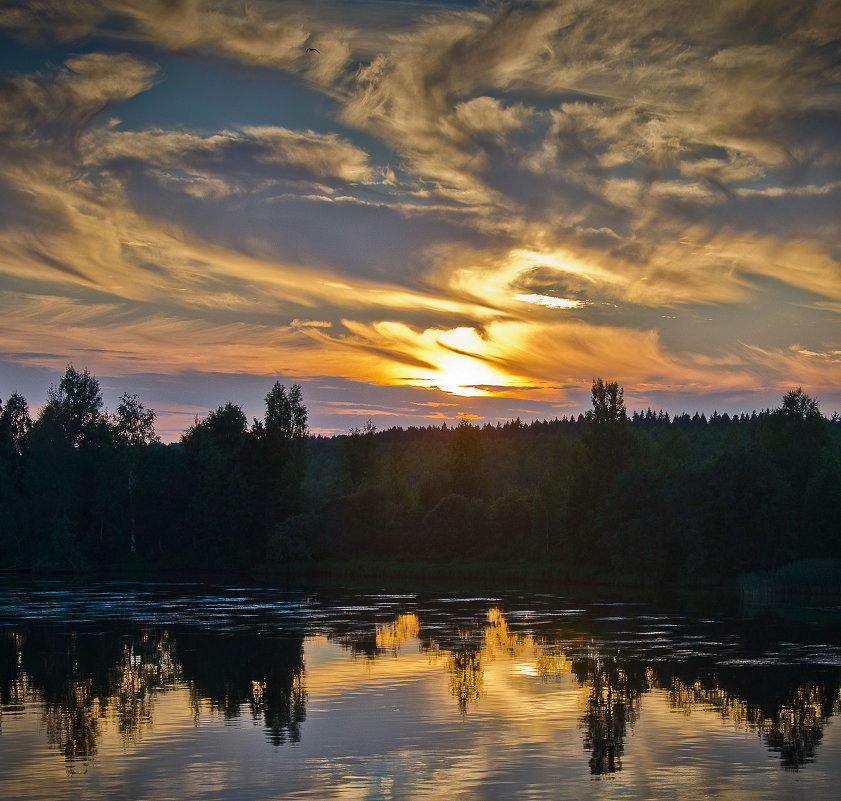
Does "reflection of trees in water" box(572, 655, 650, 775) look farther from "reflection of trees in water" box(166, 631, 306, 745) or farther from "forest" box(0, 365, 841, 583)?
"forest" box(0, 365, 841, 583)

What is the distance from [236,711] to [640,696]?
512 inches

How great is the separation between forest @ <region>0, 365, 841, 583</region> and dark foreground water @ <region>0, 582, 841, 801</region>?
93.4 feet

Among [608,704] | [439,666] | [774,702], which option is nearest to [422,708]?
[608,704]

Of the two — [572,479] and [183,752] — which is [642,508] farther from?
[183,752]

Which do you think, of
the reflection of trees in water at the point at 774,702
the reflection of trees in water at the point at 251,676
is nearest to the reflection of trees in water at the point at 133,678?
the reflection of trees in water at the point at 251,676

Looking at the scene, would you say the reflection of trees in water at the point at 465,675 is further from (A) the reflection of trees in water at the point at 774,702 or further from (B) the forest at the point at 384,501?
(B) the forest at the point at 384,501

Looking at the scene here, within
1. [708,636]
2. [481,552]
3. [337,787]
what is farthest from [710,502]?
[337,787]

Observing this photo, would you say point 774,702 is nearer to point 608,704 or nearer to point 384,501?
point 608,704

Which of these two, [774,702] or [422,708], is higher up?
[422,708]

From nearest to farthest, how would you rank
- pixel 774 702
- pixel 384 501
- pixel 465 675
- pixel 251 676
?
pixel 774 702
pixel 465 675
pixel 251 676
pixel 384 501

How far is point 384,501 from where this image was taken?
11225cm

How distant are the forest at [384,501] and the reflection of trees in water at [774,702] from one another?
48309 millimetres

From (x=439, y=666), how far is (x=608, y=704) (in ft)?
32.6

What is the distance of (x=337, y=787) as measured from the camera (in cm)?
1900
